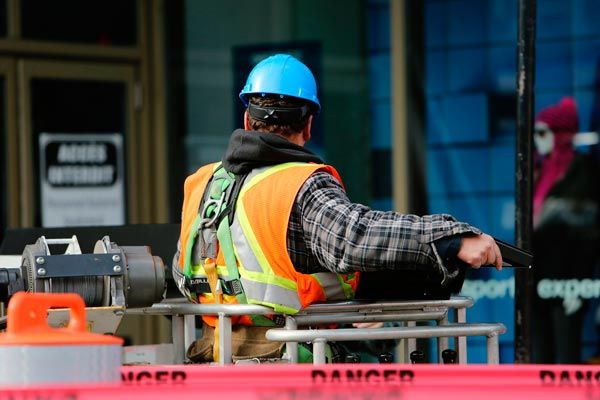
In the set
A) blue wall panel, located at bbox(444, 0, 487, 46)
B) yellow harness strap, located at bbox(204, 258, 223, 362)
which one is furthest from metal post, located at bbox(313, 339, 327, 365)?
blue wall panel, located at bbox(444, 0, 487, 46)

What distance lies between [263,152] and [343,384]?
1.80 meters

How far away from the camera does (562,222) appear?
8172 mm

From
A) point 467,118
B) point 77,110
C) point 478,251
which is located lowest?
point 478,251

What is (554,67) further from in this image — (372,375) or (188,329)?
(372,375)

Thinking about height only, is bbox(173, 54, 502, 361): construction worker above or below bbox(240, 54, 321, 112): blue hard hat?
below

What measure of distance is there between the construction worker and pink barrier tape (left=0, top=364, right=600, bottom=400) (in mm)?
1029

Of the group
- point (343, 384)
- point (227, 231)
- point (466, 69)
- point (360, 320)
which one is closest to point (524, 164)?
point (360, 320)

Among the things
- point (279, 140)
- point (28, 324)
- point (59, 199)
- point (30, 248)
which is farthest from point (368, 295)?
point (59, 199)

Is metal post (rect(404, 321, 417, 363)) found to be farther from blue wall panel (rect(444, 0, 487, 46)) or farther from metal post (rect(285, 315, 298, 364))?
blue wall panel (rect(444, 0, 487, 46))

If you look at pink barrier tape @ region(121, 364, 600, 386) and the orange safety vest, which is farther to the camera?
the orange safety vest

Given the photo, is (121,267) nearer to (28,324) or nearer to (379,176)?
(28,324)

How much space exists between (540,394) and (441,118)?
6.13 metres

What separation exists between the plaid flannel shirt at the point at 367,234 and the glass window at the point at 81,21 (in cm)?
535

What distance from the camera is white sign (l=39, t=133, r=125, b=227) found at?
918 cm
